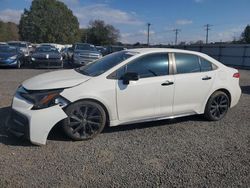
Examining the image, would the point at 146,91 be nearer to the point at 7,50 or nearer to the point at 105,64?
the point at 105,64

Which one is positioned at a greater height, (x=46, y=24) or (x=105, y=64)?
(x=46, y=24)

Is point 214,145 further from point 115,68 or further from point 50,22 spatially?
point 50,22

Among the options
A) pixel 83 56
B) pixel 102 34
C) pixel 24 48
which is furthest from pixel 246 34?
pixel 83 56

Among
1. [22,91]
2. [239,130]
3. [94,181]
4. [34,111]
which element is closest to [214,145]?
[239,130]

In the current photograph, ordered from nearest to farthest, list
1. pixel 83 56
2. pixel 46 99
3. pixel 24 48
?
pixel 46 99
pixel 83 56
pixel 24 48

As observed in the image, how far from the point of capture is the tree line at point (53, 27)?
81188 mm

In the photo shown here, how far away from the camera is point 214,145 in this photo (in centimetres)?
520

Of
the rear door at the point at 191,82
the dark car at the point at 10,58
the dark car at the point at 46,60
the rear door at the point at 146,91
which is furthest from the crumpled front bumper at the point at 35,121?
the dark car at the point at 46,60

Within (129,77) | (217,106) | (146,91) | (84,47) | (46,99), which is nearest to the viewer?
(46,99)

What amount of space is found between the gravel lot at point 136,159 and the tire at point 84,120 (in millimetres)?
144

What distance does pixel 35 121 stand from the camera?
4.69 metres

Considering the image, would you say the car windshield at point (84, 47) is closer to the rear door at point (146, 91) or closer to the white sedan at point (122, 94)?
the white sedan at point (122, 94)

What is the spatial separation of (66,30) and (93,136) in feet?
268

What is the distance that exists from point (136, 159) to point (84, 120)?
1186mm
